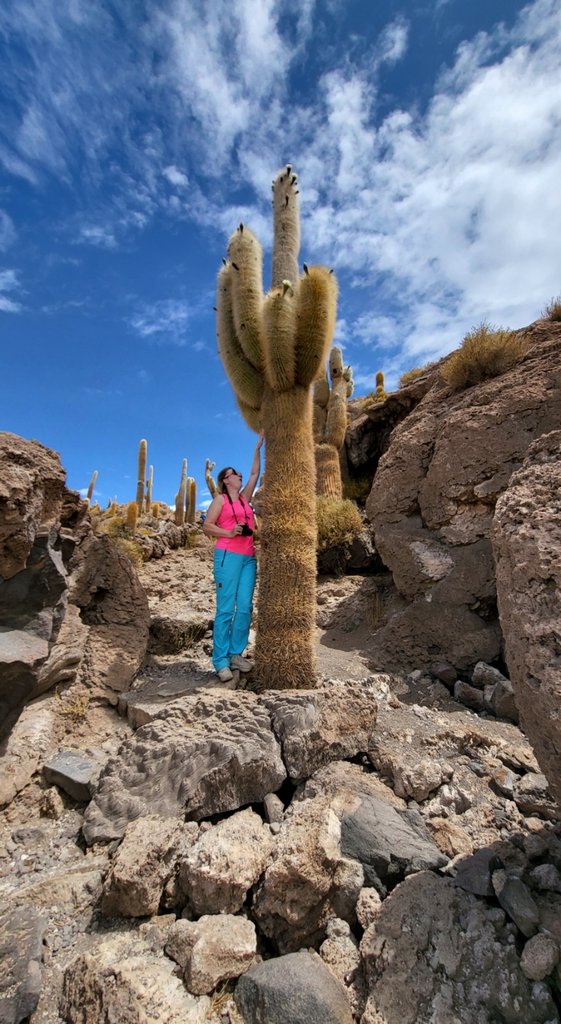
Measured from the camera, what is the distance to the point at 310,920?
2.02 m

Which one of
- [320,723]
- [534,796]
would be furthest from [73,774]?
[534,796]

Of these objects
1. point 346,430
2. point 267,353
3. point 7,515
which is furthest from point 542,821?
point 346,430

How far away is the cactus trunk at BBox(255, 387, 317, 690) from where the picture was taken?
3.83m

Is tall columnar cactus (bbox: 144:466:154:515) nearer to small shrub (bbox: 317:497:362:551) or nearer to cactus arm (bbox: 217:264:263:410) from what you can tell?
small shrub (bbox: 317:497:362:551)

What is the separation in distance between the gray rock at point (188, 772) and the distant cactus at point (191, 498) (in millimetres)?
10902

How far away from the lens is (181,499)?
594 inches

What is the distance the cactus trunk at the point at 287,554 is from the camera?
3.83 metres

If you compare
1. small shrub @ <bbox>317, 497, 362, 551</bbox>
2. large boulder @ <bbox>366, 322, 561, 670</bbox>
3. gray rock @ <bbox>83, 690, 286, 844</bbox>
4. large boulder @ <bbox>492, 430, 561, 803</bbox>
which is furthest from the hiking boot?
small shrub @ <bbox>317, 497, 362, 551</bbox>

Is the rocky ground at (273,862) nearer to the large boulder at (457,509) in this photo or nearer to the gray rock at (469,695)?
the gray rock at (469,695)

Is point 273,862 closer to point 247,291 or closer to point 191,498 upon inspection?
point 247,291

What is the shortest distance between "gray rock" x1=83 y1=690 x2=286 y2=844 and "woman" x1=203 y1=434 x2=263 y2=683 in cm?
83

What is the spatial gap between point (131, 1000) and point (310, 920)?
2.56 ft

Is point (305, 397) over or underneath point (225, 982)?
over

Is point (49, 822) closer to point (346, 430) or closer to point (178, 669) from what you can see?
point (178, 669)
